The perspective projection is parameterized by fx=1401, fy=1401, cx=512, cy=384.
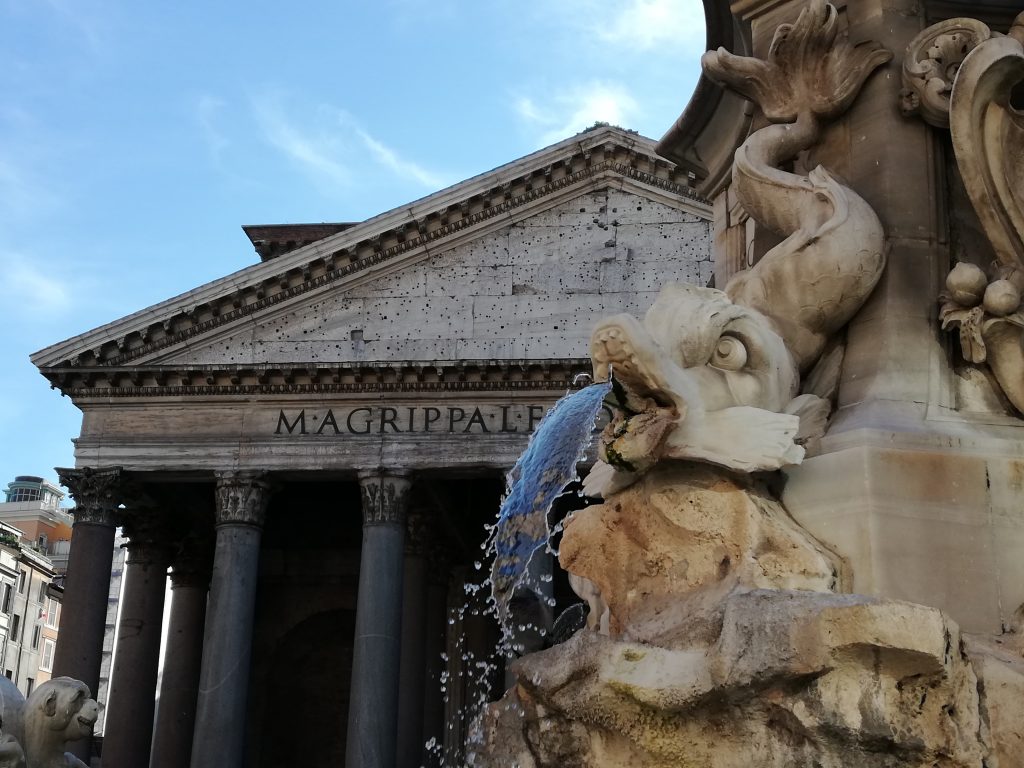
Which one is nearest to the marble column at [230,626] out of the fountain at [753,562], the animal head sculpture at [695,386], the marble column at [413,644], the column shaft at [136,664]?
the marble column at [413,644]

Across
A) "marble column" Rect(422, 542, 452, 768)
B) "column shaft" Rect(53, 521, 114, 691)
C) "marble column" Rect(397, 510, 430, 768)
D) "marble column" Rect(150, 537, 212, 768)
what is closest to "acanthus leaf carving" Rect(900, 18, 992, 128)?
"marble column" Rect(397, 510, 430, 768)

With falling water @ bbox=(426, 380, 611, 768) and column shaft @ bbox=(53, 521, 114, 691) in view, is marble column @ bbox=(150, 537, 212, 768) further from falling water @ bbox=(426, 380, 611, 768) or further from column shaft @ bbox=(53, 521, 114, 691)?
falling water @ bbox=(426, 380, 611, 768)

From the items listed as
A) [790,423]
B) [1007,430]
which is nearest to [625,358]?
[790,423]

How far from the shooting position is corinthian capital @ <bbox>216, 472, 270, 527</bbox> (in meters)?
19.9

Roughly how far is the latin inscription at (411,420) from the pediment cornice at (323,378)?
0.28 metres

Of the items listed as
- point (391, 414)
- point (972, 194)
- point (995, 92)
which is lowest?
point (972, 194)

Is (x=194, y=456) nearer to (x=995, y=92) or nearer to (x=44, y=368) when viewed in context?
(x=44, y=368)

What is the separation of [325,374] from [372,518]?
2353mm

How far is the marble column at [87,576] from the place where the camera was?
1895 cm

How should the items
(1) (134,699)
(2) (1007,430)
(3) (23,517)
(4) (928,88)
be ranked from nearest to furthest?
(2) (1007,430) < (4) (928,88) < (1) (134,699) < (3) (23,517)

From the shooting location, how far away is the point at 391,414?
20.3 meters

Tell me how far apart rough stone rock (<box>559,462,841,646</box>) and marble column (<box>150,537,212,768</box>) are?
20.7m

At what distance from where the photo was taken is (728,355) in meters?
2.72

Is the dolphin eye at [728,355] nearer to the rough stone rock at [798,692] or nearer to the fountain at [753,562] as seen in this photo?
the fountain at [753,562]
